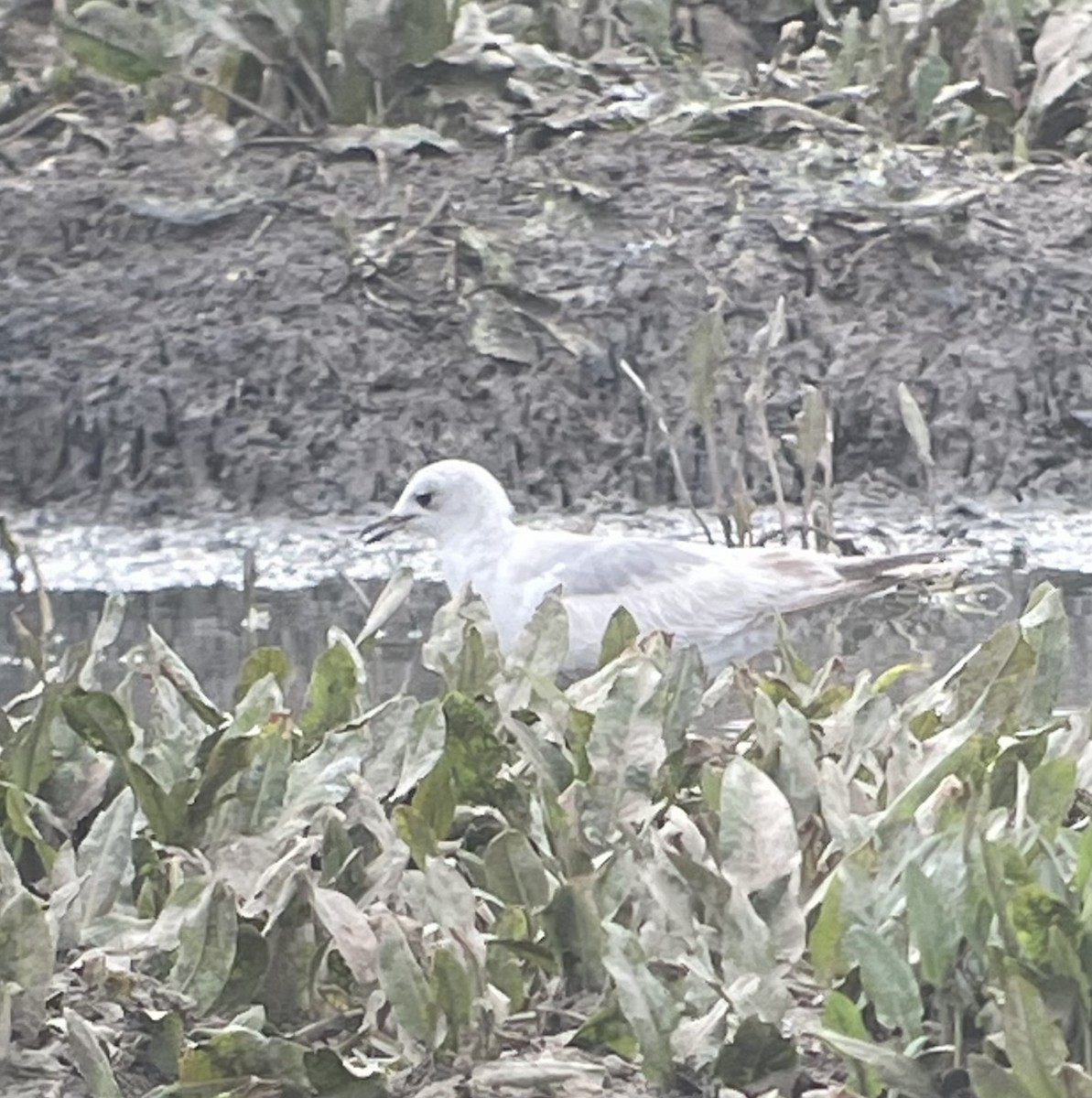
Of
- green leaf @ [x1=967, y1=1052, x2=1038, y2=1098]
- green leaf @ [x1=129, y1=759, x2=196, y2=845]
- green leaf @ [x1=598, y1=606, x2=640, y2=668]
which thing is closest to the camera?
green leaf @ [x1=967, y1=1052, x2=1038, y2=1098]

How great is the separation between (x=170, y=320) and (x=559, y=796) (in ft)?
17.6

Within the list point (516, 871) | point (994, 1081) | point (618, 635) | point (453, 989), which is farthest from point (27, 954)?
point (618, 635)

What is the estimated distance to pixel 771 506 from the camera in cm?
859

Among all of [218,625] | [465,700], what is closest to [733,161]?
[218,625]

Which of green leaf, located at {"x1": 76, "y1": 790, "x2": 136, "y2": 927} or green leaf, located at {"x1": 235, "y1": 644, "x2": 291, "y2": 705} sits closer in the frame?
green leaf, located at {"x1": 76, "y1": 790, "x2": 136, "y2": 927}

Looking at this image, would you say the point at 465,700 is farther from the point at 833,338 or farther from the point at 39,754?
the point at 833,338

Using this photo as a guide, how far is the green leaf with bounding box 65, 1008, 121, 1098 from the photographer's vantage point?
304cm

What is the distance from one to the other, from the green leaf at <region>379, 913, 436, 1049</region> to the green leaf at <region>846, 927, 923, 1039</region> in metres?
0.47

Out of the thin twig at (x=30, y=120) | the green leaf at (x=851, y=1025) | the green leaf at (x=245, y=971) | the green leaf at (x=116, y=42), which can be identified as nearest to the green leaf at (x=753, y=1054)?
the green leaf at (x=851, y=1025)

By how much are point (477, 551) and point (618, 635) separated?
2.62m

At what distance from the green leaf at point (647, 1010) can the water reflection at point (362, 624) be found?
344 centimetres

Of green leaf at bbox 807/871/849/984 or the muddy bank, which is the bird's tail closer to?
the muddy bank

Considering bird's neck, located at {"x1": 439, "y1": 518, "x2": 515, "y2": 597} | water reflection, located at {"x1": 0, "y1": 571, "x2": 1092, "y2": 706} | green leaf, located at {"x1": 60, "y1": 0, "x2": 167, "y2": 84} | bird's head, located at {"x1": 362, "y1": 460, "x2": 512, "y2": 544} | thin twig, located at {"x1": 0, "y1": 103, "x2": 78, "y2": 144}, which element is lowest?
water reflection, located at {"x1": 0, "y1": 571, "x2": 1092, "y2": 706}

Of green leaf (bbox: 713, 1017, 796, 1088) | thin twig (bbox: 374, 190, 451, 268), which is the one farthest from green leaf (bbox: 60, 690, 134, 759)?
thin twig (bbox: 374, 190, 451, 268)
